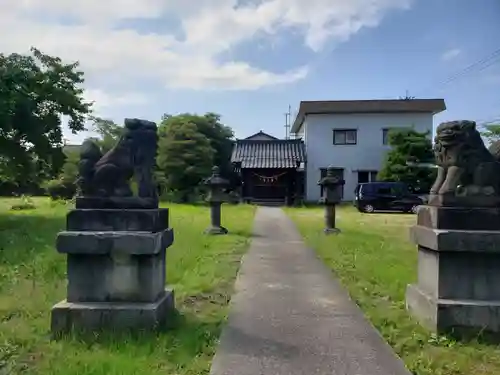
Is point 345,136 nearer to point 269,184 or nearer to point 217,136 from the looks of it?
point 269,184

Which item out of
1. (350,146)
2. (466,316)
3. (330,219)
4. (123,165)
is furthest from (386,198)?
(123,165)

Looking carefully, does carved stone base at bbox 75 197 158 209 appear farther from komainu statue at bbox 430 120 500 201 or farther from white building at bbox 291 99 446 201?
white building at bbox 291 99 446 201

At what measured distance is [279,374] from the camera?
121 inches

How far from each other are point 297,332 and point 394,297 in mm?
1884

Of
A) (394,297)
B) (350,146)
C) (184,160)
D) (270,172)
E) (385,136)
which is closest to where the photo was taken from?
(394,297)

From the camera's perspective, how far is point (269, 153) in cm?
2834

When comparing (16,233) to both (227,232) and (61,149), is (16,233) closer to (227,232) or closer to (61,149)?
(61,149)

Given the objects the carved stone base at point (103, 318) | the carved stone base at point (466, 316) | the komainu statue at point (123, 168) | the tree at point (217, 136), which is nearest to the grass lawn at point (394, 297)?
the carved stone base at point (466, 316)

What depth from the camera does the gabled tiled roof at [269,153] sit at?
27.3m

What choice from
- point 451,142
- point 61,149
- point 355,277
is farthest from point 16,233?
point 451,142

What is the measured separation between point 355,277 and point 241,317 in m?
2.54

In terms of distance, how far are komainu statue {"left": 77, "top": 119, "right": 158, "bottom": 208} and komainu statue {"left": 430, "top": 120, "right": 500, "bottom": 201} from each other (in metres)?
2.69

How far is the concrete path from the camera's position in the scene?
3.22 metres

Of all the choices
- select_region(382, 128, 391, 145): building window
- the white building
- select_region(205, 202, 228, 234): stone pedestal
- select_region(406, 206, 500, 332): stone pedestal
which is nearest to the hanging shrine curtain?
the white building
